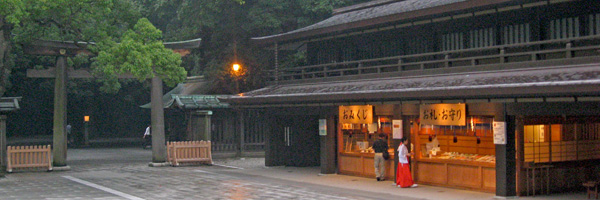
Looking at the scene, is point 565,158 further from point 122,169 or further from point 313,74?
point 122,169

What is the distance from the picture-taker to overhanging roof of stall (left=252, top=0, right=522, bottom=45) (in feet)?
64.4

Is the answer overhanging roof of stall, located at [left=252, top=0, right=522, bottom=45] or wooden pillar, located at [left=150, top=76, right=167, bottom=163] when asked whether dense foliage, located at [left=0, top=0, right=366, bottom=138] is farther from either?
overhanging roof of stall, located at [left=252, top=0, right=522, bottom=45]

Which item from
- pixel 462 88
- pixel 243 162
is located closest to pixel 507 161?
pixel 462 88

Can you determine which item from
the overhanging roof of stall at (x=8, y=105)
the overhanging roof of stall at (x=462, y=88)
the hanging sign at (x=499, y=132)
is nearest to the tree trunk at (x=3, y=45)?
the overhanging roof of stall at (x=8, y=105)

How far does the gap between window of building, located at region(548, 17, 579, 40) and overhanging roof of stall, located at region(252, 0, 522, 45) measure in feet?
5.70

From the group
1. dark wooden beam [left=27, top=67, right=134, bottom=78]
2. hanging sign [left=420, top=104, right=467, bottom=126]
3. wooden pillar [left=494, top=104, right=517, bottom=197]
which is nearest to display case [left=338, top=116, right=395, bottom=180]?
hanging sign [left=420, top=104, right=467, bottom=126]

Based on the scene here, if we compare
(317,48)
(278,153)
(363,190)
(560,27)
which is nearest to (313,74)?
(317,48)

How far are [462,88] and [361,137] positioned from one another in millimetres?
7341

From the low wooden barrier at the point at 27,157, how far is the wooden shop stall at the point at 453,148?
15.0 metres

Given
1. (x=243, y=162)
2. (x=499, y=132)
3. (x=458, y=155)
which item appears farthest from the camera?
(x=243, y=162)

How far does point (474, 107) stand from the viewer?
726 inches

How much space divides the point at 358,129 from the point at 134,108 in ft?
128

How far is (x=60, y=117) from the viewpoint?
89.3 ft

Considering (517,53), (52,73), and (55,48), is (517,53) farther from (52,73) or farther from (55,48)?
(52,73)
